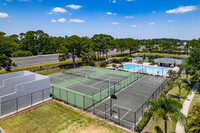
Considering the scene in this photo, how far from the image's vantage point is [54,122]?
1570cm

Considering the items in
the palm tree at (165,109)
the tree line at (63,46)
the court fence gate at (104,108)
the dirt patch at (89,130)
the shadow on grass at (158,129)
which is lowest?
the dirt patch at (89,130)

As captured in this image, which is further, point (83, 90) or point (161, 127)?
point (83, 90)

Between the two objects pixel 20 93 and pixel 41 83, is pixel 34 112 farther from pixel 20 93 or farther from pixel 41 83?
pixel 41 83

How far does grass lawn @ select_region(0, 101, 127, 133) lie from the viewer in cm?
1437

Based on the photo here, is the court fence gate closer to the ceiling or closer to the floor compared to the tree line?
closer to the floor

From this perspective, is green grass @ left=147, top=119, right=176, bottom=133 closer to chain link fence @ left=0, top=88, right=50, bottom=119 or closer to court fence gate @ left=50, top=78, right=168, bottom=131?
court fence gate @ left=50, top=78, right=168, bottom=131

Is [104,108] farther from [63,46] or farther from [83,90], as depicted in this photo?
[63,46]

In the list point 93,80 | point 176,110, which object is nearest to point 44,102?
point 93,80

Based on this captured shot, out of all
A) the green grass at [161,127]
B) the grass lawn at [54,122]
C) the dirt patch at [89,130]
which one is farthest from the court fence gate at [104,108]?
the dirt patch at [89,130]

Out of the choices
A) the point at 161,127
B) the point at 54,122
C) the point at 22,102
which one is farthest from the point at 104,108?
the point at 22,102

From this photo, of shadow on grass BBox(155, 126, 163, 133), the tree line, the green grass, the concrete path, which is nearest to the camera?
shadow on grass BBox(155, 126, 163, 133)

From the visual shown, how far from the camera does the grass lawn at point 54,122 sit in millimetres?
14367

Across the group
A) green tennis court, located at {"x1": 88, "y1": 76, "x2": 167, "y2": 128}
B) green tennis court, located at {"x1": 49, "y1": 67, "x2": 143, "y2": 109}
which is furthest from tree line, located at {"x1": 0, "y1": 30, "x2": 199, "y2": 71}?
green tennis court, located at {"x1": 88, "y1": 76, "x2": 167, "y2": 128}

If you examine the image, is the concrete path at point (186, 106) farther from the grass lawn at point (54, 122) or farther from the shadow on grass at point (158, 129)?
the grass lawn at point (54, 122)
